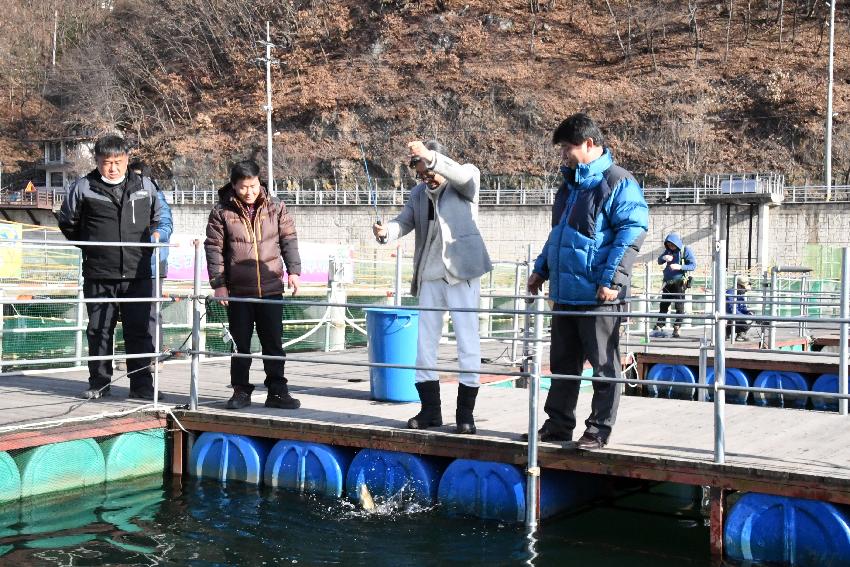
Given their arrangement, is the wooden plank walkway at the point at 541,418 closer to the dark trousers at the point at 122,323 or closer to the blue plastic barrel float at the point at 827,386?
the dark trousers at the point at 122,323

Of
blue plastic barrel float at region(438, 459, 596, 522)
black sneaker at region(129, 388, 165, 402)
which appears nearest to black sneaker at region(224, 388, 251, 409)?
black sneaker at region(129, 388, 165, 402)

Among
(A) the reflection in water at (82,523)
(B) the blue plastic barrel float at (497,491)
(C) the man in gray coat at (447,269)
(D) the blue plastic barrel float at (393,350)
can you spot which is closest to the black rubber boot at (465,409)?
(C) the man in gray coat at (447,269)

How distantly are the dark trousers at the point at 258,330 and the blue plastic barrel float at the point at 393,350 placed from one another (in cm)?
79

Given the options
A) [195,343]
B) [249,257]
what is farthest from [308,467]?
[249,257]

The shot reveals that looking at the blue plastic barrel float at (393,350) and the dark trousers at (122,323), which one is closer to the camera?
the dark trousers at (122,323)

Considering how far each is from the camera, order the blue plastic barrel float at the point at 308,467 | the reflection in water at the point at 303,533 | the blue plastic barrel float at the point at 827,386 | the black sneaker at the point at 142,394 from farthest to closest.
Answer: the blue plastic barrel float at the point at 827,386
the black sneaker at the point at 142,394
the blue plastic barrel float at the point at 308,467
the reflection in water at the point at 303,533

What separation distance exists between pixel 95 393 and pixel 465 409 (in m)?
2.95

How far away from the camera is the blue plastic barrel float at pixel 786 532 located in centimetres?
514

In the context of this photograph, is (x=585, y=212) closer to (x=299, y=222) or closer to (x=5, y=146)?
(x=299, y=222)

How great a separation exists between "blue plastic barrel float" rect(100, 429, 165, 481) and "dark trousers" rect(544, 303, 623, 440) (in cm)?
291

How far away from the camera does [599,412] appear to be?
5992 millimetres

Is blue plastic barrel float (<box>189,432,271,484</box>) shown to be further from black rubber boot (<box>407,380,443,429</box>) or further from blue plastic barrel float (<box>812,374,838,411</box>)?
blue plastic barrel float (<box>812,374,838,411</box>)

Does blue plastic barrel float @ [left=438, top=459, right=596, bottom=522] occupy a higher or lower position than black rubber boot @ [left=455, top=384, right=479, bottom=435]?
lower

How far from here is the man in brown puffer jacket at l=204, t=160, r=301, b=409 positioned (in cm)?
726
